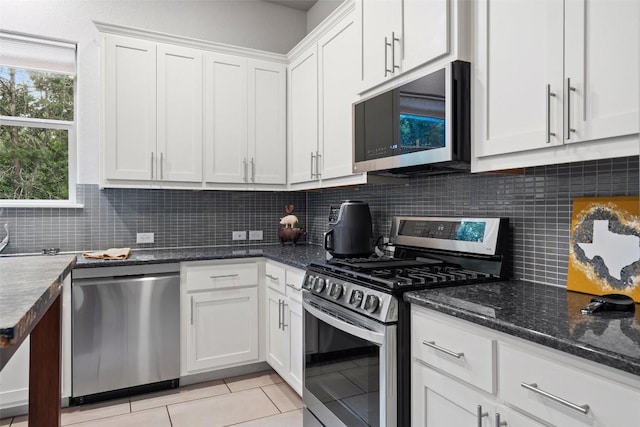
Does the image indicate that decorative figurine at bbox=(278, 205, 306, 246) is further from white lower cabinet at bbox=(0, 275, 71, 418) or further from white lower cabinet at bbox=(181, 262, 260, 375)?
white lower cabinet at bbox=(0, 275, 71, 418)

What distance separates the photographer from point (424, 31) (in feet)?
6.03

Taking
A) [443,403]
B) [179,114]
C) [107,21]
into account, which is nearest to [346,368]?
[443,403]

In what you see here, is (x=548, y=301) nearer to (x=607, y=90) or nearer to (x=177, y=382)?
(x=607, y=90)

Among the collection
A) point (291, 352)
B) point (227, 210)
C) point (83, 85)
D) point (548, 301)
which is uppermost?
point (83, 85)

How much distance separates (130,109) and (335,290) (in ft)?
6.61

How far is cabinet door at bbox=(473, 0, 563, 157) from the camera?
1.37 m

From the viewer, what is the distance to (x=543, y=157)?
4.70 ft

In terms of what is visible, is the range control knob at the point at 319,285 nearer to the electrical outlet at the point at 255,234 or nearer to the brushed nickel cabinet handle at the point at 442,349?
the brushed nickel cabinet handle at the point at 442,349

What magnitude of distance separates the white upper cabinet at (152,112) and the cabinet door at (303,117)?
71 cm

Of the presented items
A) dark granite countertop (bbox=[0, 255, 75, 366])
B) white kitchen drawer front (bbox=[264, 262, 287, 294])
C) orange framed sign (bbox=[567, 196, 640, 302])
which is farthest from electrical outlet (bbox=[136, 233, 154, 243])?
orange framed sign (bbox=[567, 196, 640, 302])

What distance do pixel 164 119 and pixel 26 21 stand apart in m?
1.17

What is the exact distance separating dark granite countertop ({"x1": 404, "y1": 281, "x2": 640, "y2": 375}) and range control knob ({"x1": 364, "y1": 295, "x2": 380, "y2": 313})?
128 millimetres

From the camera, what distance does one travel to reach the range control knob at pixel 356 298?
5.72ft

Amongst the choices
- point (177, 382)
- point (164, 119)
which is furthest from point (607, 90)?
point (177, 382)
